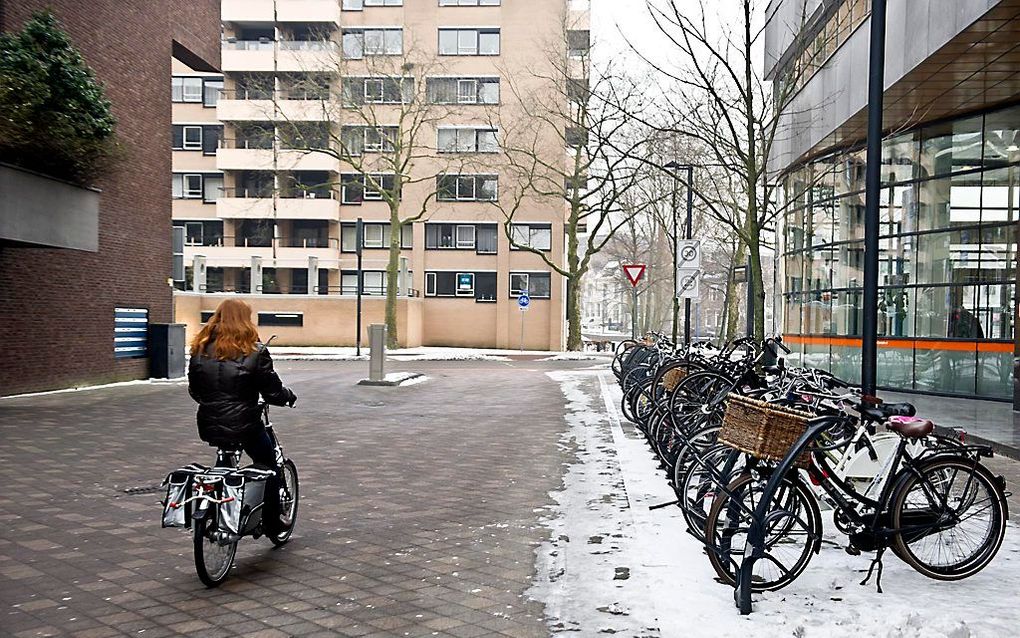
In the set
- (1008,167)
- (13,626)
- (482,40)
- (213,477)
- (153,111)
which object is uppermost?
(482,40)

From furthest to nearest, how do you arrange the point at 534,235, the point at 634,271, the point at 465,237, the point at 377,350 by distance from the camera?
the point at 465,237 < the point at 534,235 < the point at 634,271 < the point at 377,350

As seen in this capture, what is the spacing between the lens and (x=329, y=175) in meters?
51.0

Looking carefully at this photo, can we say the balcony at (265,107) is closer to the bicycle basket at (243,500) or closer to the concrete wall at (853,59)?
the concrete wall at (853,59)

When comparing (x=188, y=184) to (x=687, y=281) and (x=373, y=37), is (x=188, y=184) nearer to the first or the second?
(x=373, y=37)

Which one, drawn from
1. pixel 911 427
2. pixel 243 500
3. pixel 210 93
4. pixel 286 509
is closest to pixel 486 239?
pixel 210 93

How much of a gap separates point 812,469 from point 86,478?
6.81 meters

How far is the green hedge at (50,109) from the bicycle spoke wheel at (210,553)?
420 inches

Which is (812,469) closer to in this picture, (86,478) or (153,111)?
(86,478)

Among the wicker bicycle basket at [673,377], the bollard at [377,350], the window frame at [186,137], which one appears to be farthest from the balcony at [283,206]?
the wicker bicycle basket at [673,377]

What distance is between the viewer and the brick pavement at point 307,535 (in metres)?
5.10

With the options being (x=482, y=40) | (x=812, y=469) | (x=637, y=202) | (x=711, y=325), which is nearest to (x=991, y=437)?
(x=812, y=469)

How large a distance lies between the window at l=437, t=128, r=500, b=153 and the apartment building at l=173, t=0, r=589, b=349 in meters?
0.07

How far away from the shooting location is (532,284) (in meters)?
48.2

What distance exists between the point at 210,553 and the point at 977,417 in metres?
12.9
